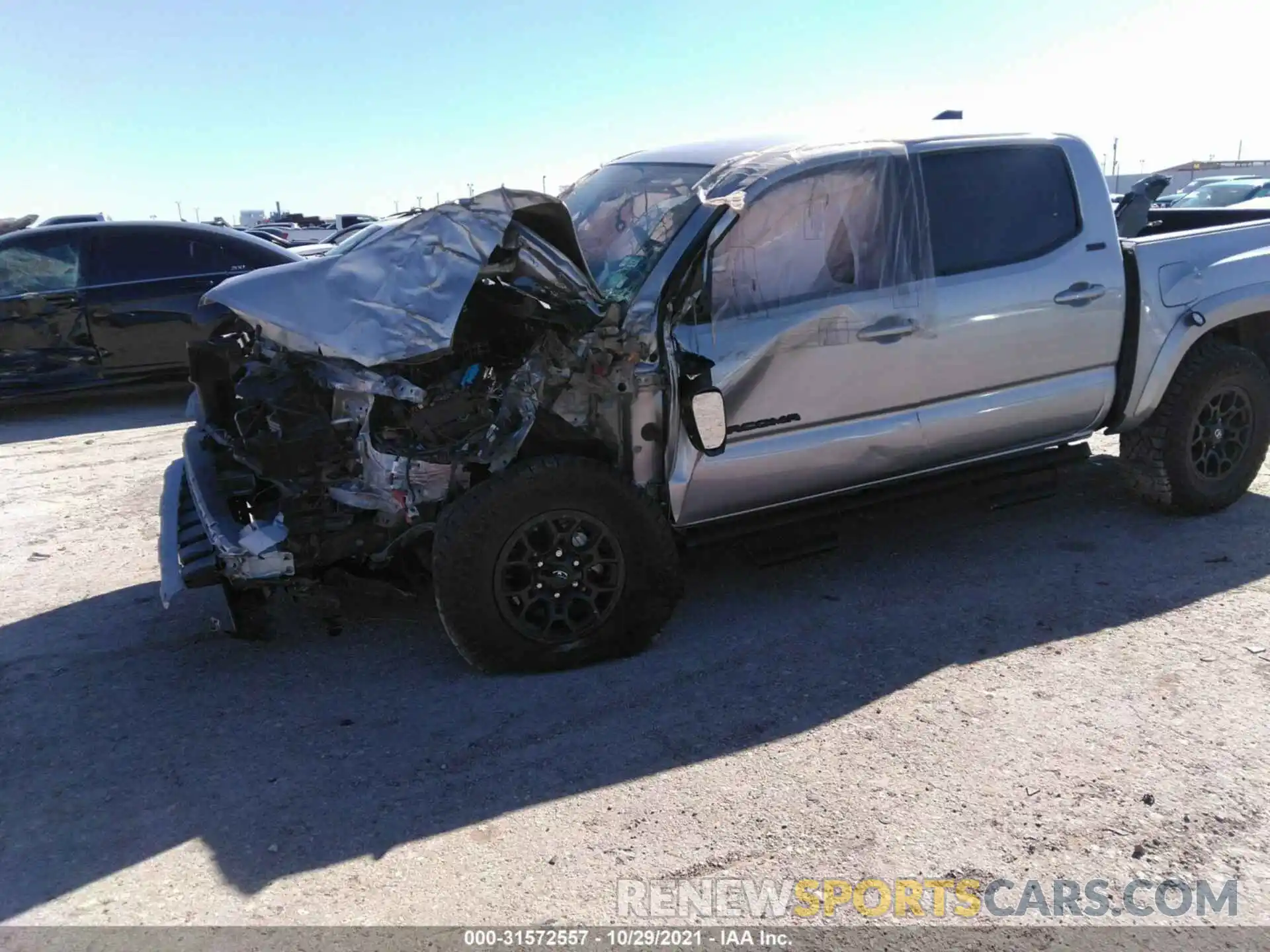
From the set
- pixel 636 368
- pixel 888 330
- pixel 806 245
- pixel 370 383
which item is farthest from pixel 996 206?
pixel 370 383

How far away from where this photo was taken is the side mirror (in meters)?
3.80

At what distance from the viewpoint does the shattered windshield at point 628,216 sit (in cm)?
402

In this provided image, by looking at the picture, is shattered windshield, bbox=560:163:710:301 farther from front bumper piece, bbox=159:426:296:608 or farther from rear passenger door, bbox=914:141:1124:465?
front bumper piece, bbox=159:426:296:608

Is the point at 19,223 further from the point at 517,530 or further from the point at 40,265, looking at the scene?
the point at 517,530

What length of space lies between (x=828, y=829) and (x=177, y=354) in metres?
7.75

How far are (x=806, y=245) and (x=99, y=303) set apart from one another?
269 inches

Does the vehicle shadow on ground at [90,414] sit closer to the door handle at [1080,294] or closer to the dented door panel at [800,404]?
the dented door panel at [800,404]

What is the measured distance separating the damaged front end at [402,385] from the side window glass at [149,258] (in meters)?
5.44

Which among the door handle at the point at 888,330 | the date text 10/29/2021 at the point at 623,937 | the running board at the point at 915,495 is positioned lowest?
the date text 10/29/2021 at the point at 623,937

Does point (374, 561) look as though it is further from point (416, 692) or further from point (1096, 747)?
point (1096, 747)

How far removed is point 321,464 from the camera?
383 cm

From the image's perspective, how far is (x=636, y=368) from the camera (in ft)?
12.7

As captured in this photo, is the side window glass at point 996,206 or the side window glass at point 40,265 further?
the side window glass at point 40,265

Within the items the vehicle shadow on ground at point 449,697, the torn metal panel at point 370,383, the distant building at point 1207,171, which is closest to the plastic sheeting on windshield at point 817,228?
the torn metal panel at point 370,383
